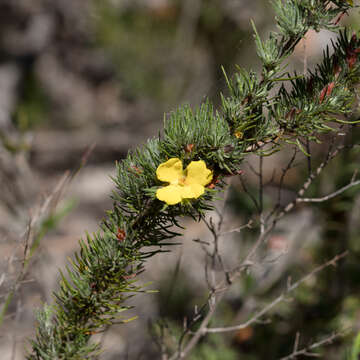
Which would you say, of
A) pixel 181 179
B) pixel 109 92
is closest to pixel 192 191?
pixel 181 179

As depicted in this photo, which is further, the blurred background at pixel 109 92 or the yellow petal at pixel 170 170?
the blurred background at pixel 109 92

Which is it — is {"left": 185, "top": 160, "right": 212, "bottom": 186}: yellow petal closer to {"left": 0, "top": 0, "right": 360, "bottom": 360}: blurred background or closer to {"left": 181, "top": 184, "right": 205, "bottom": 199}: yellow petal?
{"left": 181, "top": 184, "right": 205, "bottom": 199}: yellow petal

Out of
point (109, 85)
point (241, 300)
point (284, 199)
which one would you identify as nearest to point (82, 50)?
point (109, 85)

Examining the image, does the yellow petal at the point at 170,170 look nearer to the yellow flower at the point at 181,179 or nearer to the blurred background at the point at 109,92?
the yellow flower at the point at 181,179

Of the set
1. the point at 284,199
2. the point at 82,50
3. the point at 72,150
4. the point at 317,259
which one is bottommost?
the point at 317,259

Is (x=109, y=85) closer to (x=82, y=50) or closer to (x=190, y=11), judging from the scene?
(x=82, y=50)

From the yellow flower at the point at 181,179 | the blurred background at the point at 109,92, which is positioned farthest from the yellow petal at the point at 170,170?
the blurred background at the point at 109,92

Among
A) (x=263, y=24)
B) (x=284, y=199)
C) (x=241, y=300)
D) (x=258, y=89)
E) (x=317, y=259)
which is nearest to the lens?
(x=258, y=89)

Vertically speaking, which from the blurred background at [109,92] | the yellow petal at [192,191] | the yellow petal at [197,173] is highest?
the blurred background at [109,92]
